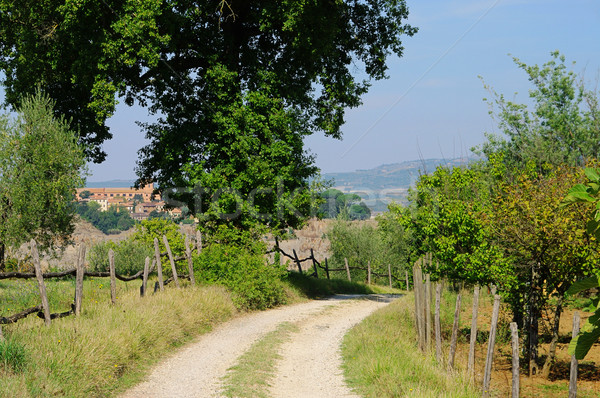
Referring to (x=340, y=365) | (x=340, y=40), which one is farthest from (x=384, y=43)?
(x=340, y=365)

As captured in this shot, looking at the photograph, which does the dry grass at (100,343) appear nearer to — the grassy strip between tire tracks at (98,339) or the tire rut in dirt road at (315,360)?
the grassy strip between tire tracks at (98,339)

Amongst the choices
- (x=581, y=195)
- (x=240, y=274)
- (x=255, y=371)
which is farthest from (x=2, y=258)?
(x=581, y=195)

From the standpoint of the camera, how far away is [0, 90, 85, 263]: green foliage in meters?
25.3

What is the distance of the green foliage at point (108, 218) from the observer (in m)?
126

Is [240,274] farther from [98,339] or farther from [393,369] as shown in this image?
[393,369]

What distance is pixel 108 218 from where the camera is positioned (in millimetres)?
129125

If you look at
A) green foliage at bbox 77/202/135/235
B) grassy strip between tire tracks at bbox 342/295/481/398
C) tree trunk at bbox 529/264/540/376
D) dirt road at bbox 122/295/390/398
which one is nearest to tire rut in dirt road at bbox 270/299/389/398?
Answer: dirt road at bbox 122/295/390/398

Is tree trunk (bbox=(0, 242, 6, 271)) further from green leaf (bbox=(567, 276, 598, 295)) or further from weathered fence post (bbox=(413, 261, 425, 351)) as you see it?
green leaf (bbox=(567, 276, 598, 295))

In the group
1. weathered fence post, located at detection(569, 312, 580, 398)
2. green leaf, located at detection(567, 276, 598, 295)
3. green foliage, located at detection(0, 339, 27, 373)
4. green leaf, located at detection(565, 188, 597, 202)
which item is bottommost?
weathered fence post, located at detection(569, 312, 580, 398)

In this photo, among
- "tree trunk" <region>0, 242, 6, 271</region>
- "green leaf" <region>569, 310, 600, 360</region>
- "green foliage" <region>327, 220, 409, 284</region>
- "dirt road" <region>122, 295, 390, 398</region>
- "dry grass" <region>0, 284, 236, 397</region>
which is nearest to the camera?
"green leaf" <region>569, 310, 600, 360</region>

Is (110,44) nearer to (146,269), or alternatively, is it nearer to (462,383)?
(146,269)

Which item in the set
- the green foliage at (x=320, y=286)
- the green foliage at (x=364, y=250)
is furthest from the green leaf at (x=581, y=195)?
the green foliage at (x=364, y=250)

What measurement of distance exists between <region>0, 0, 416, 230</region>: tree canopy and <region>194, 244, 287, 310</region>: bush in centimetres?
283

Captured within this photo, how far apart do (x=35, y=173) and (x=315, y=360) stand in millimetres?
19344
